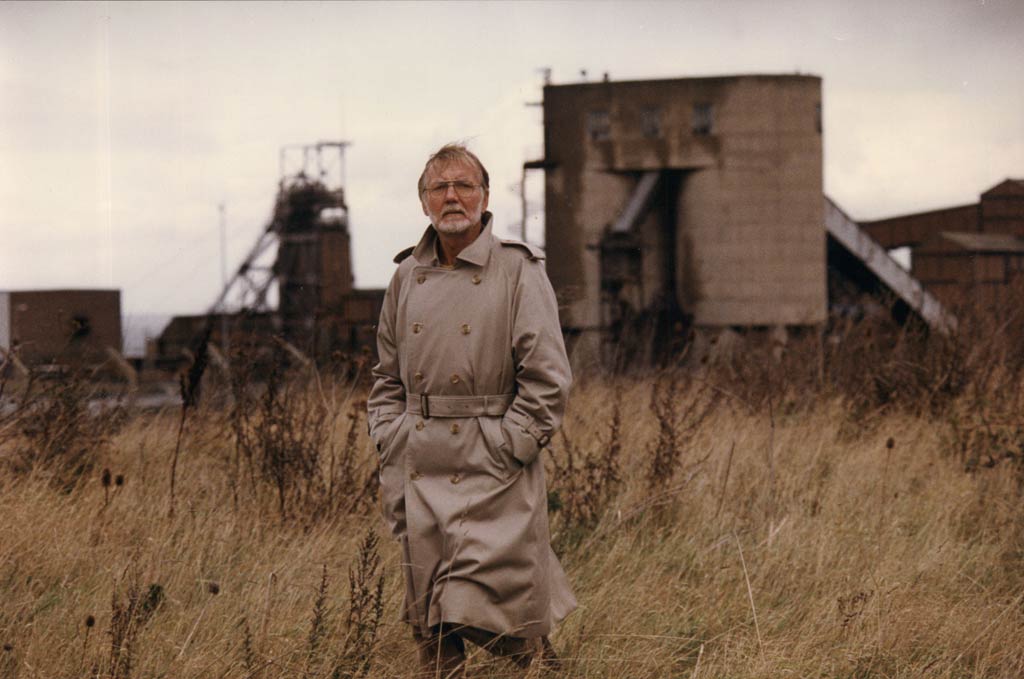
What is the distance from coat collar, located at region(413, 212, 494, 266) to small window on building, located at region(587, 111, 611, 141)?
2633 cm

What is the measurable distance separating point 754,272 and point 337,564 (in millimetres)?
25861

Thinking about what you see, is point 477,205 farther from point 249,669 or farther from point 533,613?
point 249,669

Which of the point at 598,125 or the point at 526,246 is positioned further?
the point at 598,125

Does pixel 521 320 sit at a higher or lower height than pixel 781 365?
higher

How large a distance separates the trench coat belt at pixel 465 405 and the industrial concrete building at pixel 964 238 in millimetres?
28177

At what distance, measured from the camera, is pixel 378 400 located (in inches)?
148

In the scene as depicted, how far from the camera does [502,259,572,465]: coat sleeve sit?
3.40 metres

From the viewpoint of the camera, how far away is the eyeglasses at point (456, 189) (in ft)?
11.4

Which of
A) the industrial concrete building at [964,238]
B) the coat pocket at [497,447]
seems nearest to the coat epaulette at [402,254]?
the coat pocket at [497,447]

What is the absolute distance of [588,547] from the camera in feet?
16.9

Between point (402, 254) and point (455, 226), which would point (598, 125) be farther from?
point (455, 226)

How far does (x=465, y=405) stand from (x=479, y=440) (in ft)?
0.39

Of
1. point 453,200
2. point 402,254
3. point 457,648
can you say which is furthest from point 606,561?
point 453,200

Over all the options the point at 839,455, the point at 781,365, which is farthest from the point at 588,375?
the point at 839,455
